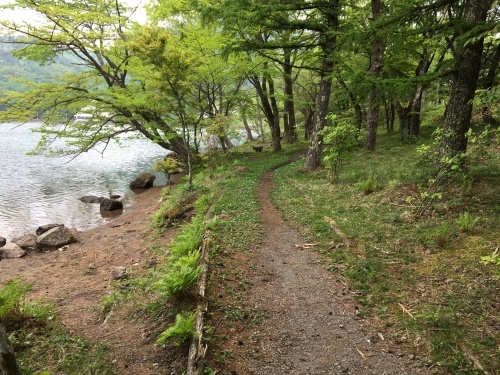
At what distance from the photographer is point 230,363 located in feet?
13.1

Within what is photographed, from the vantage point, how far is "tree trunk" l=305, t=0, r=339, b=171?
12.4 metres

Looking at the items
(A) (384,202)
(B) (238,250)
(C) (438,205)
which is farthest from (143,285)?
(C) (438,205)

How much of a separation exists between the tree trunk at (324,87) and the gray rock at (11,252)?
13.0 meters

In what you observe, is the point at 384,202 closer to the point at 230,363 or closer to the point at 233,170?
the point at 230,363

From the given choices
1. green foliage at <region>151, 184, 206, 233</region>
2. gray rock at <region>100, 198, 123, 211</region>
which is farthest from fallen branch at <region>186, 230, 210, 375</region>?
gray rock at <region>100, 198, 123, 211</region>

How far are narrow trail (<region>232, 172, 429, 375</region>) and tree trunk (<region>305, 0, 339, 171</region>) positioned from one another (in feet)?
29.2

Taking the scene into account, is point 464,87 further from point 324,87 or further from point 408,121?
point 408,121

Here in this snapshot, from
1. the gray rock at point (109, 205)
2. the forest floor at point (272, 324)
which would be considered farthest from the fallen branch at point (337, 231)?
the gray rock at point (109, 205)

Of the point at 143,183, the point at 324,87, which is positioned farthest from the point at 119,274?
the point at 143,183

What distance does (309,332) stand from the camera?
180 inches

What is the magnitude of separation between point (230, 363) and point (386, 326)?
239cm

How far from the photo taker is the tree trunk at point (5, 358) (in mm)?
3164

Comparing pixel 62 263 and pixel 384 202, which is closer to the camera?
pixel 384 202

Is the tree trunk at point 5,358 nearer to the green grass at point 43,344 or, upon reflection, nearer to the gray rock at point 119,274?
the green grass at point 43,344
